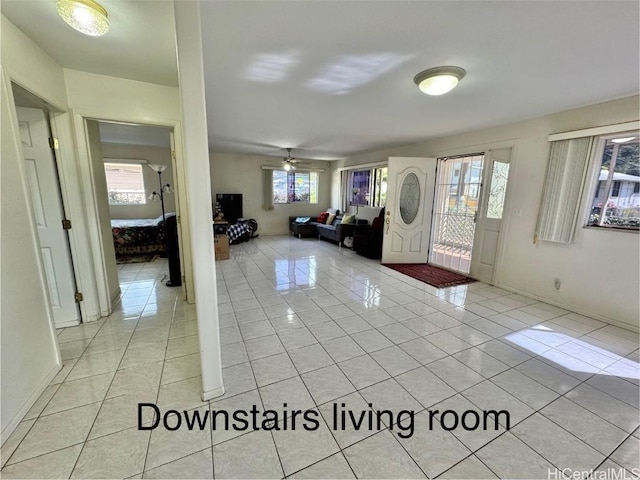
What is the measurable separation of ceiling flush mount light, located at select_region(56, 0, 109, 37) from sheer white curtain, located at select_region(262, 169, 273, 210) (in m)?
5.85

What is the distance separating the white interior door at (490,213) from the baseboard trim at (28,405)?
4.87 m

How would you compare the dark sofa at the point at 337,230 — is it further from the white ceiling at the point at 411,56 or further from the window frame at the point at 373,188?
the white ceiling at the point at 411,56

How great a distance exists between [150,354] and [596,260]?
4.50 metres

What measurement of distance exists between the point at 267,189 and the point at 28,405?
20.8 ft

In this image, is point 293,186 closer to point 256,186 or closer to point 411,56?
point 256,186

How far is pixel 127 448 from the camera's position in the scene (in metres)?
1.32

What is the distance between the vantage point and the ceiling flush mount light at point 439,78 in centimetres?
202

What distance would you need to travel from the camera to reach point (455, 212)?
15.5 ft

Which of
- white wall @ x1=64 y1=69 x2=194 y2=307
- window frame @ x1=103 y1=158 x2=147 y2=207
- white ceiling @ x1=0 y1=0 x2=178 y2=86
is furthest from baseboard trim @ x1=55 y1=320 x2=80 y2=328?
window frame @ x1=103 y1=158 x2=147 y2=207

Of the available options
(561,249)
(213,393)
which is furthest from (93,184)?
(561,249)

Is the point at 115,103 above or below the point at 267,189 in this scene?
above

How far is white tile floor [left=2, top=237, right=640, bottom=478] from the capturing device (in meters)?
1.28

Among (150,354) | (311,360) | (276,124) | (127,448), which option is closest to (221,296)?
(150,354)

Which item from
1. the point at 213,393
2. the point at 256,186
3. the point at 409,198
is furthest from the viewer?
the point at 256,186
